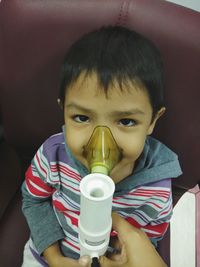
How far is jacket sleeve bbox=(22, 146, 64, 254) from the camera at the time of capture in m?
0.91

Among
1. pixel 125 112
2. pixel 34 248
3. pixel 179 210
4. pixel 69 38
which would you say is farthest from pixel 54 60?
pixel 179 210

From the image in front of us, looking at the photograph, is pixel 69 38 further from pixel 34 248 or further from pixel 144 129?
pixel 34 248

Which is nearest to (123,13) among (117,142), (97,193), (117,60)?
(117,60)

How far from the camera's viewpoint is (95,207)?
21.5 inches

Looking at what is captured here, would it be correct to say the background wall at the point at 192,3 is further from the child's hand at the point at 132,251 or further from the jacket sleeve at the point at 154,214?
the child's hand at the point at 132,251

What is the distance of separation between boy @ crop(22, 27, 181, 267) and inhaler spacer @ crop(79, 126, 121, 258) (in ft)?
0.09

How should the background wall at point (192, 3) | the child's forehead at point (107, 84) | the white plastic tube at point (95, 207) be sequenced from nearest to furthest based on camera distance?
the white plastic tube at point (95, 207) → the child's forehead at point (107, 84) → the background wall at point (192, 3)

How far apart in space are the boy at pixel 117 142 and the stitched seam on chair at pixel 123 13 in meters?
0.05

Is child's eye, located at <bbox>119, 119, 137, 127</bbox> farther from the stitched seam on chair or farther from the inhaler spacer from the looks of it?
the stitched seam on chair

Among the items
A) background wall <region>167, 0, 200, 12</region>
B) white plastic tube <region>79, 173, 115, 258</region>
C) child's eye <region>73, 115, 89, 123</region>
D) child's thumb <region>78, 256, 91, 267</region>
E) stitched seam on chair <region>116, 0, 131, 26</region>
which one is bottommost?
child's thumb <region>78, 256, 91, 267</region>

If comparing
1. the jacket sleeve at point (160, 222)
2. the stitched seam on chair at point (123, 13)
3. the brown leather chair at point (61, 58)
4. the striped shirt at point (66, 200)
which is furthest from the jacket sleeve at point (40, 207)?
the stitched seam on chair at point (123, 13)

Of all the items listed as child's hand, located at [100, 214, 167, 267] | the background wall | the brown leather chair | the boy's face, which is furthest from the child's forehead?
the background wall

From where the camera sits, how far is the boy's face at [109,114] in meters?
0.69

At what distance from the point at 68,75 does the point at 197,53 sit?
0.90ft
